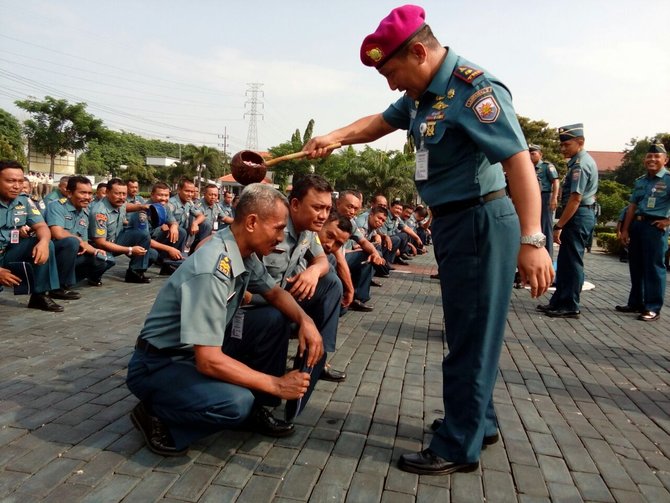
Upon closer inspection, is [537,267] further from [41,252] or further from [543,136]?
[543,136]

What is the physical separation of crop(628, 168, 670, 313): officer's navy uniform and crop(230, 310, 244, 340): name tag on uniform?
17.8ft

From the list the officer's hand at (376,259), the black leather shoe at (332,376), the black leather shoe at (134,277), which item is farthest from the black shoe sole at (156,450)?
the black leather shoe at (134,277)

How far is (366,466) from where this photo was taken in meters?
2.47

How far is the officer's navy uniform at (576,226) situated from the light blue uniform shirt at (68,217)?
5.65 meters

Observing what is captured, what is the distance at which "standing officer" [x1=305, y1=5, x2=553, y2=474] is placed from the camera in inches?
85.1

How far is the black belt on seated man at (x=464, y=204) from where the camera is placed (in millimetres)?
2299

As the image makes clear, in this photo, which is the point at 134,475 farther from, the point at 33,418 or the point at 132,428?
the point at 33,418

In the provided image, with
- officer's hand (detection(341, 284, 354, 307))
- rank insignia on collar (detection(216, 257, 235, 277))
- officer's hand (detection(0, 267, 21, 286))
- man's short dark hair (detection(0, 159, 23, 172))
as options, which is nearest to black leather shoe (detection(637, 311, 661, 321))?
officer's hand (detection(341, 284, 354, 307))

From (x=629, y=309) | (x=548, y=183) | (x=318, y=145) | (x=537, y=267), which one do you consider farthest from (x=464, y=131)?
(x=548, y=183)

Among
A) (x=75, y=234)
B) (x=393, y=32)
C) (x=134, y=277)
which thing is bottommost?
(x=134, y=277)

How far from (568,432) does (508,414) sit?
35cm

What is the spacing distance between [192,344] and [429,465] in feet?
3.79

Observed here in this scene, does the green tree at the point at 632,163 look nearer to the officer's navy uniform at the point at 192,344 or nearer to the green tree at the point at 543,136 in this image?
the green tree at the point at 543,136

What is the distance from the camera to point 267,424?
2740 mm
